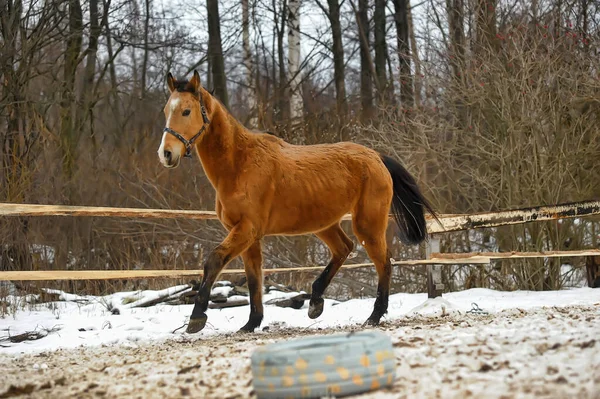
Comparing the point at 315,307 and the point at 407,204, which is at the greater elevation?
the point at 407,204

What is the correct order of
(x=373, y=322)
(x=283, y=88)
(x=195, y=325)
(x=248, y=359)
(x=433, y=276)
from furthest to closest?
(x=283, y=88), (x=433, y=276), (x=373, y=322), (x=195, y=325), (x=248, y=359)

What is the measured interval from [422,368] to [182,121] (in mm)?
3277

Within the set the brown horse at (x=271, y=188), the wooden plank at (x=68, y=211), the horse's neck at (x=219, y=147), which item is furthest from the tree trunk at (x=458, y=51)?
the horse's neck at (x=219, y=147)

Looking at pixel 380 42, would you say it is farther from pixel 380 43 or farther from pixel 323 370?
pixel 323 370

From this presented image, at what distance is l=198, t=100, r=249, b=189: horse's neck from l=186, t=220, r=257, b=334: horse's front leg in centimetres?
57

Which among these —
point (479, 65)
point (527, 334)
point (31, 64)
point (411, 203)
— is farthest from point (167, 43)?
point (527, 334)

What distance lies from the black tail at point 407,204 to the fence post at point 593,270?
377 cm

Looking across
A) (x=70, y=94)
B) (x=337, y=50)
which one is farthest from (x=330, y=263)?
(x=337, y=50)

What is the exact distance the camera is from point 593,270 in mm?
10109

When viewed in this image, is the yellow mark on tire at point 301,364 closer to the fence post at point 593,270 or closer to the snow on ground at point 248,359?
the snow on ground at point 248,359

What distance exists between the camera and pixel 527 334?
4.36 m

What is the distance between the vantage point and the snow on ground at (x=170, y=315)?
7.01 m

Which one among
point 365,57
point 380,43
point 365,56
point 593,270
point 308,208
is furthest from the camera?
point 365,57

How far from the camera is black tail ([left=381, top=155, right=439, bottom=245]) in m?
7.41
